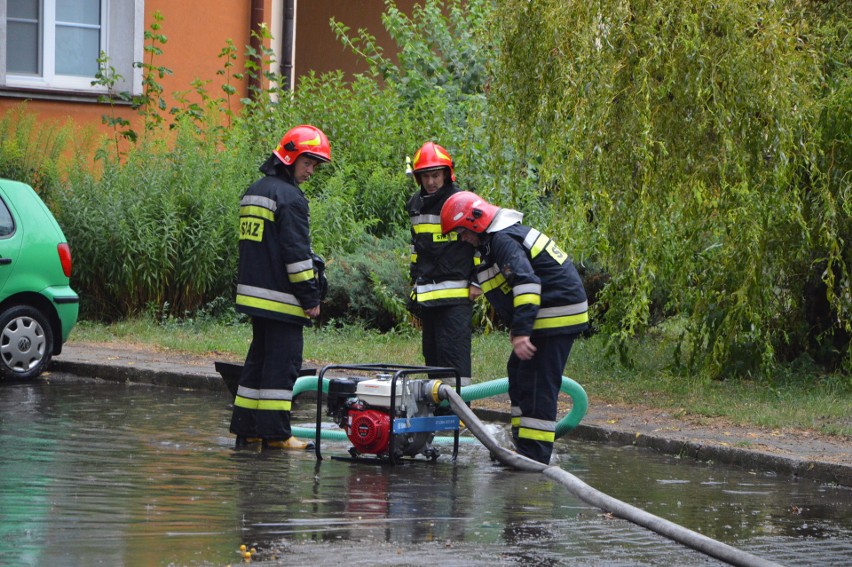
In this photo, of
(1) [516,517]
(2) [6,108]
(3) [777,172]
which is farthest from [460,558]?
(2) [6,108]

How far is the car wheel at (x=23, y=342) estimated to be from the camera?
11070 millimetres

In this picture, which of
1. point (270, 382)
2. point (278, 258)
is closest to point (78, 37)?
point (278, 258)

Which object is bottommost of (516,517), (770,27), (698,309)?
(516,517)

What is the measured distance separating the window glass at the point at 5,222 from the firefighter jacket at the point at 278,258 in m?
3.87

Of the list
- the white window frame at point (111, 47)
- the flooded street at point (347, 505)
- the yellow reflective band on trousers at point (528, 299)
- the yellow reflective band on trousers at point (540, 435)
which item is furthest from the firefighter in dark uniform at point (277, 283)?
the white window frame at point (111, 47)

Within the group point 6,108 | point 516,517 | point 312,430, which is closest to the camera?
point 516,517

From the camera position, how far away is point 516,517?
6211mm

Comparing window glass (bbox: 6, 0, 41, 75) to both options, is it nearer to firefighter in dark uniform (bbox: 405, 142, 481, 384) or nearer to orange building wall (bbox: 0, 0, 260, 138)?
orange building wall (bbox: 0, 0, 260, 138)

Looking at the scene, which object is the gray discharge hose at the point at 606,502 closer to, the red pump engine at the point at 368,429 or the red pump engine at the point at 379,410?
the red pump engine at the point at 379,410

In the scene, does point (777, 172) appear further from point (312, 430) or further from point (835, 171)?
point (312, 430)

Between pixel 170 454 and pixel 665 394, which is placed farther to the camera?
pixel 665 394

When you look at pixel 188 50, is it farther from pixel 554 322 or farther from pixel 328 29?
pixel 554 322

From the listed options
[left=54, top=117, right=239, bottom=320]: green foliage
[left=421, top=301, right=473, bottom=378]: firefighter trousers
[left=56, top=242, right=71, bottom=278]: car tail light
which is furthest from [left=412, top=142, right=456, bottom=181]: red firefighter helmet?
[left=54, top=117, right=239, bottom=320]: green foliage

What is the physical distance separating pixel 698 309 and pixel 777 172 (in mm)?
1605
